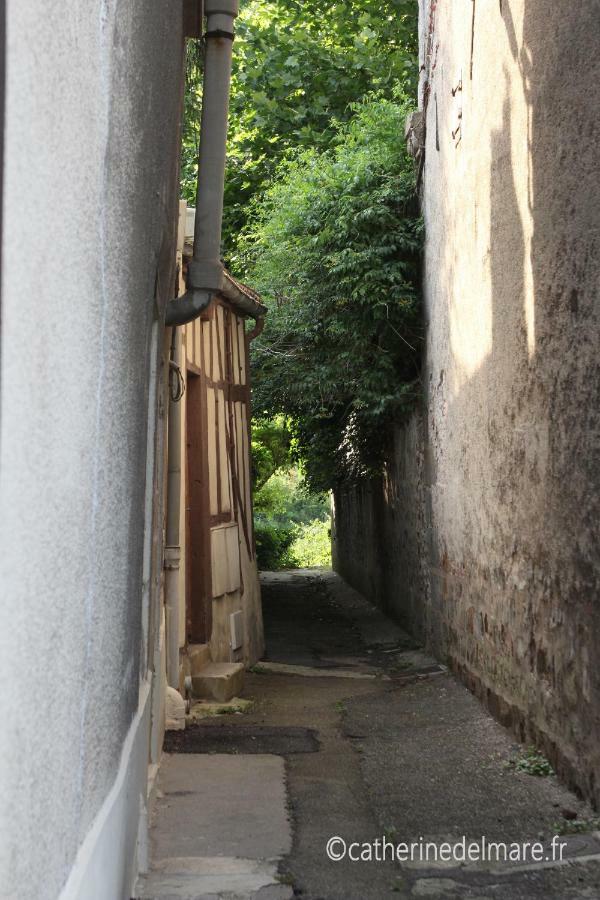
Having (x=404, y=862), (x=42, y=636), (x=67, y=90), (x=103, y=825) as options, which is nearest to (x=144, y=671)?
(x=404, y=862)

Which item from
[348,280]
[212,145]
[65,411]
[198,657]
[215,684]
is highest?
[348,280]

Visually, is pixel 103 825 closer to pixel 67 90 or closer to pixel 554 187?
pixel 67 90

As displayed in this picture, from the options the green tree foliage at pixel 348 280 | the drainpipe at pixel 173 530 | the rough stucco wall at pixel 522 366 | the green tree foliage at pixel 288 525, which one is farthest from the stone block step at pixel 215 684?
the green tree foliage at pixel 288 525

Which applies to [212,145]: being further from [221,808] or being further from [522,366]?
[221,808]

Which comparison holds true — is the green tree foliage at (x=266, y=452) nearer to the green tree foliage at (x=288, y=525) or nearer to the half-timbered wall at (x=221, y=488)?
the green tree foliage at (x=288, y=525)

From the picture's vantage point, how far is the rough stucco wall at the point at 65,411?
1.43 metres

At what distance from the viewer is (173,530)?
6352 mm

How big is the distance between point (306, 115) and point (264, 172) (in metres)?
1.05

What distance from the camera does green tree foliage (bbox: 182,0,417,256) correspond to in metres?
14.7

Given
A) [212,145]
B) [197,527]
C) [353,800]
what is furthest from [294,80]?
[353,800]

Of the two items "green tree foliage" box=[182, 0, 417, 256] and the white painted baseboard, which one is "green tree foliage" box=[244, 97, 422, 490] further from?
the white painted baseboard

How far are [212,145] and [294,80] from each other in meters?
10.0

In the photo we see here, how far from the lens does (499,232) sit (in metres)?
6.34

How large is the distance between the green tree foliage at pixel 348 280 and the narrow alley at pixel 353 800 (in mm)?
3546
